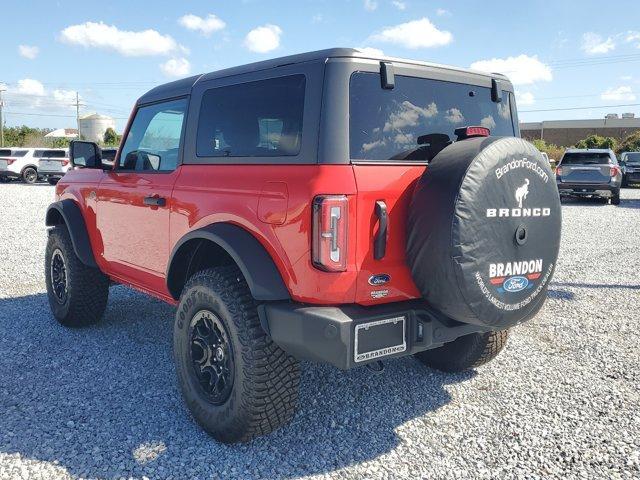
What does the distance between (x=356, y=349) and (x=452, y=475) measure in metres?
0.82

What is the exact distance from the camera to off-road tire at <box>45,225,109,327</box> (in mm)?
4715

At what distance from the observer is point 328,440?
304 centimetres

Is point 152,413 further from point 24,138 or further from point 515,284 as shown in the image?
point 24,138

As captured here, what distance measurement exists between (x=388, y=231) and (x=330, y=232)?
0.32 m

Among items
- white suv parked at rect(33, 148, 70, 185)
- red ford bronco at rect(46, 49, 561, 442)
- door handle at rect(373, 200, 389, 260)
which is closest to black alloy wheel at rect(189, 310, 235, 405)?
red ford bronco at rect(46, 49, 561, 442)

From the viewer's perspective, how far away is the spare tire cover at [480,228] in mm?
2506

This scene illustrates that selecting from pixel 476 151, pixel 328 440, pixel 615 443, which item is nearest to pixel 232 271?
pixel 328 440

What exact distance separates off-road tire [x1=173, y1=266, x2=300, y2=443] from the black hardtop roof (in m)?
1.12

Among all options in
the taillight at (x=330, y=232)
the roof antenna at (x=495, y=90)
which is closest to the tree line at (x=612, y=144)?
the roof antenna at (x=495, y=90)

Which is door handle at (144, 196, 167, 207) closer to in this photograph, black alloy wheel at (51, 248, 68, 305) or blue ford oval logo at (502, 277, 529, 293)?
black alloy wheel at (51, 248, 68, 305)

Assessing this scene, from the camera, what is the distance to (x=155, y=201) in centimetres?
365

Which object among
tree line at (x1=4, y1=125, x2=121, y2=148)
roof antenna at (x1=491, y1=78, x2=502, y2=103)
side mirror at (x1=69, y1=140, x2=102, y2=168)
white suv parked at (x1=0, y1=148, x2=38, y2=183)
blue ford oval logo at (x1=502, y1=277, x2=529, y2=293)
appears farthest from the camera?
tree line at (x1=4, y1=125, x2=121, y2=148)

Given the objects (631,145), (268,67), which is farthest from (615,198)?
(631,145)

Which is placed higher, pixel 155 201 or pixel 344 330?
pixel 155 201
